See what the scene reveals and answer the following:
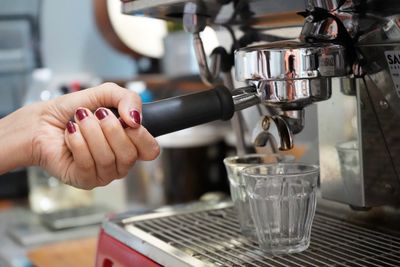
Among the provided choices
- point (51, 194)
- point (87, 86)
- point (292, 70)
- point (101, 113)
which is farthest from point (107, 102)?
point (87, 86)

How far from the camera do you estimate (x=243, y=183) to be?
20.5 inches

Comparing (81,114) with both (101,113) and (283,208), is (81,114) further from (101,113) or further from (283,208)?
(283,208)

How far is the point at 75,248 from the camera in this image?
103 centimetres

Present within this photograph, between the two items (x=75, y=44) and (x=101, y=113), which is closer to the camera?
(x=101, y=113)

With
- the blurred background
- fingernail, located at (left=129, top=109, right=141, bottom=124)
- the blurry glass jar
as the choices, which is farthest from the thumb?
the blurry glass jar

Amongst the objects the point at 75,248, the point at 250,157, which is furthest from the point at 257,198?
the point at 75,248

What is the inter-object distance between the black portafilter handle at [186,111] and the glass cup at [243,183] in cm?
9

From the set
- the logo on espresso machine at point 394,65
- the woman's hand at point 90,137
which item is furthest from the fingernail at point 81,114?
the logo on espresso machine at point 394,65

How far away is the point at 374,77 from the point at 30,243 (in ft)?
2.54

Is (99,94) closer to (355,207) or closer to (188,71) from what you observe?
(355,207)

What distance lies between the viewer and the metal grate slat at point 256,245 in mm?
457

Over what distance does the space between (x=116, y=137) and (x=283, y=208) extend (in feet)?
0.50

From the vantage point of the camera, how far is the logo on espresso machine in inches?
18.1

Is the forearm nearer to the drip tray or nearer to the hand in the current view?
the hand
